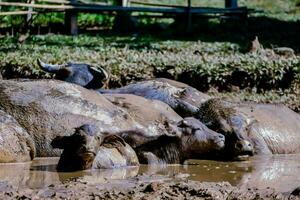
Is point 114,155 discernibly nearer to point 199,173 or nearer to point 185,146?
point 199,173

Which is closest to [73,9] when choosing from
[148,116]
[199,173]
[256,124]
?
[256,124]

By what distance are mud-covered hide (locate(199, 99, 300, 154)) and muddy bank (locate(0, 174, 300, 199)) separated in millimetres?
2279

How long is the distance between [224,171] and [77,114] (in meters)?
1.38

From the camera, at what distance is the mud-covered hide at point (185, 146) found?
7996 mm

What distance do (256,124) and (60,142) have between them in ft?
8.69

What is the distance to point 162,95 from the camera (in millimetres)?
9570

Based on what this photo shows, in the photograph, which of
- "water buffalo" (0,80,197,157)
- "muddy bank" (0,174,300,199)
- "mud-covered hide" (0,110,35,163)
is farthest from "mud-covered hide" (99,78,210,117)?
"muddy bank" (0,174,300,199)

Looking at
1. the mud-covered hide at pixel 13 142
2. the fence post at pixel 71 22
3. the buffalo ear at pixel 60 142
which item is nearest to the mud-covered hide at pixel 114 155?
the buffalo ear at pixel 60 142

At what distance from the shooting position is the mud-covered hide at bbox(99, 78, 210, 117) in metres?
9.39

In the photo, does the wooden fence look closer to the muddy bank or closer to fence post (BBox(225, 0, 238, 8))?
fence post (BBox(225, 0, 238, 8))

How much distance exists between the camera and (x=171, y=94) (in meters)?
9.63

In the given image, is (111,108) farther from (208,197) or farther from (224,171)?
(208,197)

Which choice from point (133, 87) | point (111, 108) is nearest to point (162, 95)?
point (133, 87)

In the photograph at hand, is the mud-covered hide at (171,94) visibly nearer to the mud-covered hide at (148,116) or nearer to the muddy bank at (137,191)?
the mud-covered hide at (148,116)
